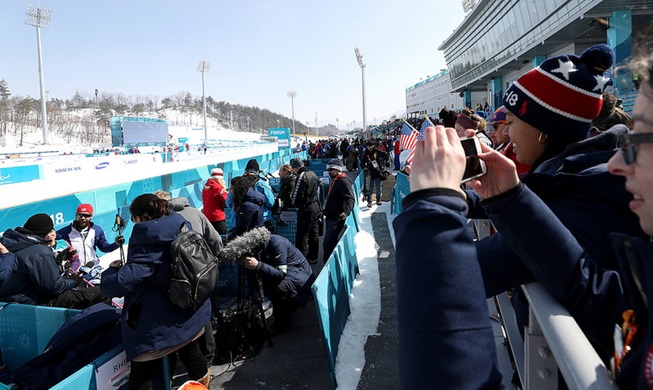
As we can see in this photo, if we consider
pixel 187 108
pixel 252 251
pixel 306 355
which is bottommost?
pixel 306 355

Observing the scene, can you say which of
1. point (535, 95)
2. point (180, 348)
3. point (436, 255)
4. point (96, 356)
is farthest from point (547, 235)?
point (96, 356)

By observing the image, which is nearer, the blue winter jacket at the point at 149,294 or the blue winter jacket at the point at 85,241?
the blue winter jacket at the point at 149,294

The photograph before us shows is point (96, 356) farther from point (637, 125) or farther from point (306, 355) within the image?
point (637, 125)

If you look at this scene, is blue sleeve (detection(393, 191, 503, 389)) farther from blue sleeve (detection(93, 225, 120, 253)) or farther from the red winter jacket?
the red winter jacket

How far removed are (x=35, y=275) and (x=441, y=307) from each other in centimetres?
493

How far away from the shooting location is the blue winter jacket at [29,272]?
4.26m

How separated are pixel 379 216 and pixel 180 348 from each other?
8.10 metres

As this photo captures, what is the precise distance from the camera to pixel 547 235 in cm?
103

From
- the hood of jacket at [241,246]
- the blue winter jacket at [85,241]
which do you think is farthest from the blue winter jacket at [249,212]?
the blue winter jacket at [85,241]

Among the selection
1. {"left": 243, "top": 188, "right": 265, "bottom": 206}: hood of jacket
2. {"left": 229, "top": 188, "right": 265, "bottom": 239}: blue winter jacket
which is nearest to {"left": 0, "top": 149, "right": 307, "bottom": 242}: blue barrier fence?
{"left": 229, "top": 188, "right": 265, "bottom": 239}: blue winter jacket

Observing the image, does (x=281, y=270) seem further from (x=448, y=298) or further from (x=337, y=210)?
(x=448, y=298)

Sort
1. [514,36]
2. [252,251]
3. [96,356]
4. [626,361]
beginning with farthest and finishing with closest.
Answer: [514,36] → [252,251] → [96,356] → [626,361]

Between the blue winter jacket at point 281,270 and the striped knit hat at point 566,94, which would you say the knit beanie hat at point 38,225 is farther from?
the striped knit hat at point 566,94

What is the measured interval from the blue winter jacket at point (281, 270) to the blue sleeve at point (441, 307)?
13.8 feet
